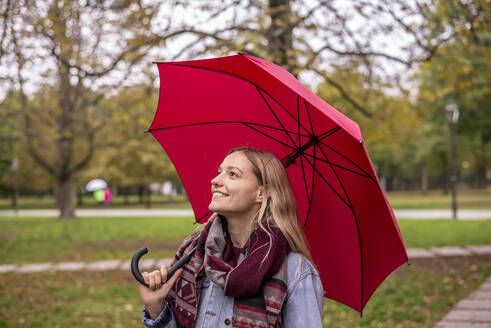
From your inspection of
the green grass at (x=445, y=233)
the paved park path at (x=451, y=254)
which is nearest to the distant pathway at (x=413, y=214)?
the green grass at (x=445, y=233)

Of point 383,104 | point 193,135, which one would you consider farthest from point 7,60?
point 193,135

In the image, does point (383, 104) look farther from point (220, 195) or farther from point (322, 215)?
point (220, 195)

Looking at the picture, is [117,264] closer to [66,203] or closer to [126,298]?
[126,298]

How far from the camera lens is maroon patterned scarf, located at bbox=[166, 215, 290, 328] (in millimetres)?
1796

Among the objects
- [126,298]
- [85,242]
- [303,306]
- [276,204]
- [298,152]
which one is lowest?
[85,242]

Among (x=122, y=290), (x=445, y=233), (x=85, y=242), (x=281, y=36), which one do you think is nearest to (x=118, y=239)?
(x=85, y=242)

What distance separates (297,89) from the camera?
2039mm

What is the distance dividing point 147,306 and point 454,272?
7.44 meters

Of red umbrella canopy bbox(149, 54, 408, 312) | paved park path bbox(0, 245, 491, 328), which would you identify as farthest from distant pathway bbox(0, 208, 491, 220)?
red umbrella canopy bbox(149, 54, 408, 312)

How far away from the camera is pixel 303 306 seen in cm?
184

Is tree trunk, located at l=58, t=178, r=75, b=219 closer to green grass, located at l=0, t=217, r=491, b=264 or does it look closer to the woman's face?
green grass, located at l=0, t=217, r=491, b=264

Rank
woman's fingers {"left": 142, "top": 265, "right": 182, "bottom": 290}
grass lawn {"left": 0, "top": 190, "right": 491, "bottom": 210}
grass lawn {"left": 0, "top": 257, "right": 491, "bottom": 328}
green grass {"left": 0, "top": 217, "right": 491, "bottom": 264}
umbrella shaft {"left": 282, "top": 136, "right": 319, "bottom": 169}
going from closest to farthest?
woman's fingers {"left": 142, "top": 265, "right": 182, "bottom": 290} → umbrella shaft {"left": 282, "top": 136, "right": 319, "bottom": 169} → grass lawn {"left": 0, "top": 257, "right": 491, "bottom": 328} → green grass {"left": 0, "top": 217, "right": 491, "bottom": 264} → grass lawn {"left": 0, "top": 190, "right": 491, "bottom": 210}

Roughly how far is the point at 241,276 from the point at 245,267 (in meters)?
0.04

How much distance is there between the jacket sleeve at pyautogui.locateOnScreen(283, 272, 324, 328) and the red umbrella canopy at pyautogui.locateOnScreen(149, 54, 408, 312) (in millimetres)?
604
